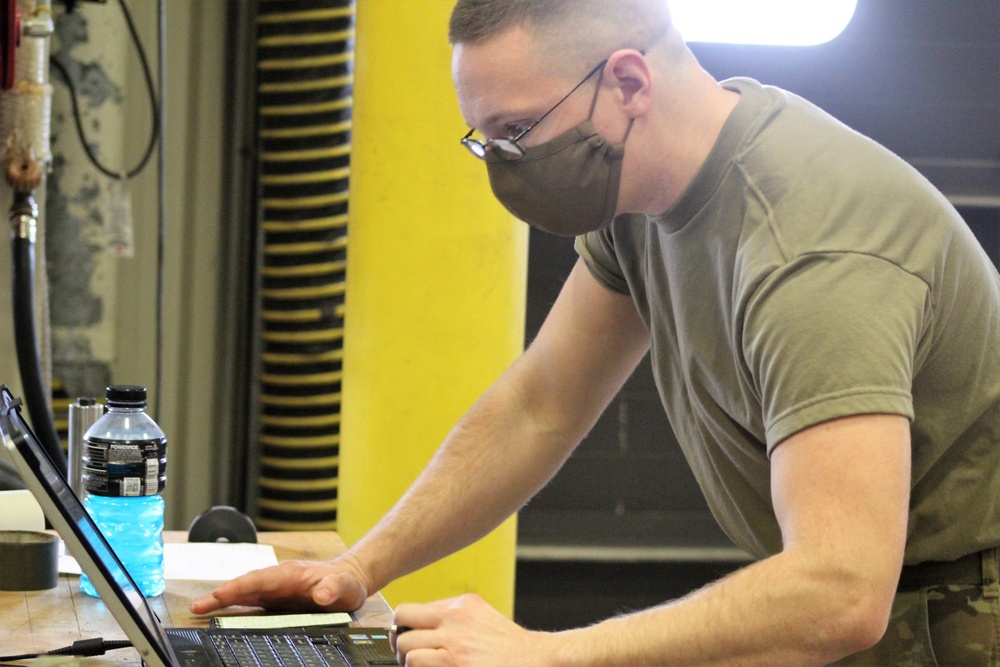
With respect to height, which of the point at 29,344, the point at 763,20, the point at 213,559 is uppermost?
the point at 763,20

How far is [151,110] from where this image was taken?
2.78 m

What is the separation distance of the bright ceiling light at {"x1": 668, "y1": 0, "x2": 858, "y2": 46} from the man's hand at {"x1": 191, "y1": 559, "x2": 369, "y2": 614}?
219 centimetres

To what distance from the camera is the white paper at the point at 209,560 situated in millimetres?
1397

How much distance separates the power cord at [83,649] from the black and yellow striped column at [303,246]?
165 centimetres

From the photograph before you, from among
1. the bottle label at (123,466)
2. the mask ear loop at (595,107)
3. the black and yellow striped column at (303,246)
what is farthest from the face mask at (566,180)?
the black and yellow striped column at (303,246)

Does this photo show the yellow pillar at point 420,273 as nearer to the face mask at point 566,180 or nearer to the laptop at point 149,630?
the face mask at point 566,180

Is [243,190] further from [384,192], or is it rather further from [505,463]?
[505,463]

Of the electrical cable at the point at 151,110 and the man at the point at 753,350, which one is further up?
the electrical cable at the point at 151,110

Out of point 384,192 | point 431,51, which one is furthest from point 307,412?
point 431,51

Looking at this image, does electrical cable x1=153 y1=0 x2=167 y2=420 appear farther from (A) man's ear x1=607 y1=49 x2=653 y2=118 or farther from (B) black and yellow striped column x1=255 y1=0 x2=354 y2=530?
(A) man's ear x1=607 y1=49 x2=653 y2=118

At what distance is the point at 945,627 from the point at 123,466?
870mm

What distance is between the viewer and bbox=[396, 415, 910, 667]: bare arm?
3.03 feet

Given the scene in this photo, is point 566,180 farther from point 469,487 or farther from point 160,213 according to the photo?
point 160,213

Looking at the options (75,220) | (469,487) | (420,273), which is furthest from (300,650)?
(75,220)
